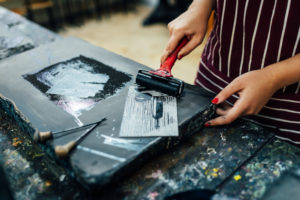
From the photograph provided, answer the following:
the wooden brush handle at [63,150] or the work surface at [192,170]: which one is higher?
the wooden brush handle at [63,150]

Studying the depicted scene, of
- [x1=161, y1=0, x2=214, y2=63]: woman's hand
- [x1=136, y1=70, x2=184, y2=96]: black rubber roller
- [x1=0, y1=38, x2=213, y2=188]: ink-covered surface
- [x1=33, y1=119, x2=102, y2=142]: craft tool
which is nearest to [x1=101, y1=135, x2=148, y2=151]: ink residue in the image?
[x1=0, y1=38, x2=213, y2=188]: ink-covered surface

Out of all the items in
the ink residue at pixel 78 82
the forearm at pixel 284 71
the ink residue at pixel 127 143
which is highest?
the forearm at pixel 284 71

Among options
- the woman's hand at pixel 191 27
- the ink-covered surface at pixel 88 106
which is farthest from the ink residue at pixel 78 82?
the woman's hand at pixel 191 27

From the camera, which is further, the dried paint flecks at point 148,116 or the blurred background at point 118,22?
the blurred background at point 118,22

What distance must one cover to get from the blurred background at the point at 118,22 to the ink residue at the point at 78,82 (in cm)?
204

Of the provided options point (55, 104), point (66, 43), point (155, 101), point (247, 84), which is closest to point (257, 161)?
point (247, 84)

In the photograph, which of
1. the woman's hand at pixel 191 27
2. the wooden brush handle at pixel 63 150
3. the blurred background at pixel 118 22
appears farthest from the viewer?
the blurred background at pixel 118 22

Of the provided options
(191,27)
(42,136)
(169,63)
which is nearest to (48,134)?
(42,136)

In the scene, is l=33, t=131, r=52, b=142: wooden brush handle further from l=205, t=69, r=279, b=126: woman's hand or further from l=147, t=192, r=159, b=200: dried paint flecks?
l=205, t=69, r=279, b=126: woman's hand

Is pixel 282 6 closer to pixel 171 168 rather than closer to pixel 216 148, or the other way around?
pixel 216 148

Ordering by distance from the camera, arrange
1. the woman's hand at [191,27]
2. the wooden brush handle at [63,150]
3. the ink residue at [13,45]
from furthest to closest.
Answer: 1. the ink residue at [13,45]
2. the woman's hand at [191,27]
3. the wooden brush handle at [63,150]

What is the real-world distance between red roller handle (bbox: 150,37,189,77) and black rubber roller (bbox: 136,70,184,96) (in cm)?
2

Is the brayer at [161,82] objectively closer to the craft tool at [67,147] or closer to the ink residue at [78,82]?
the ink residue at [78,82]

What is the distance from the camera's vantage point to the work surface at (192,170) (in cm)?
64
